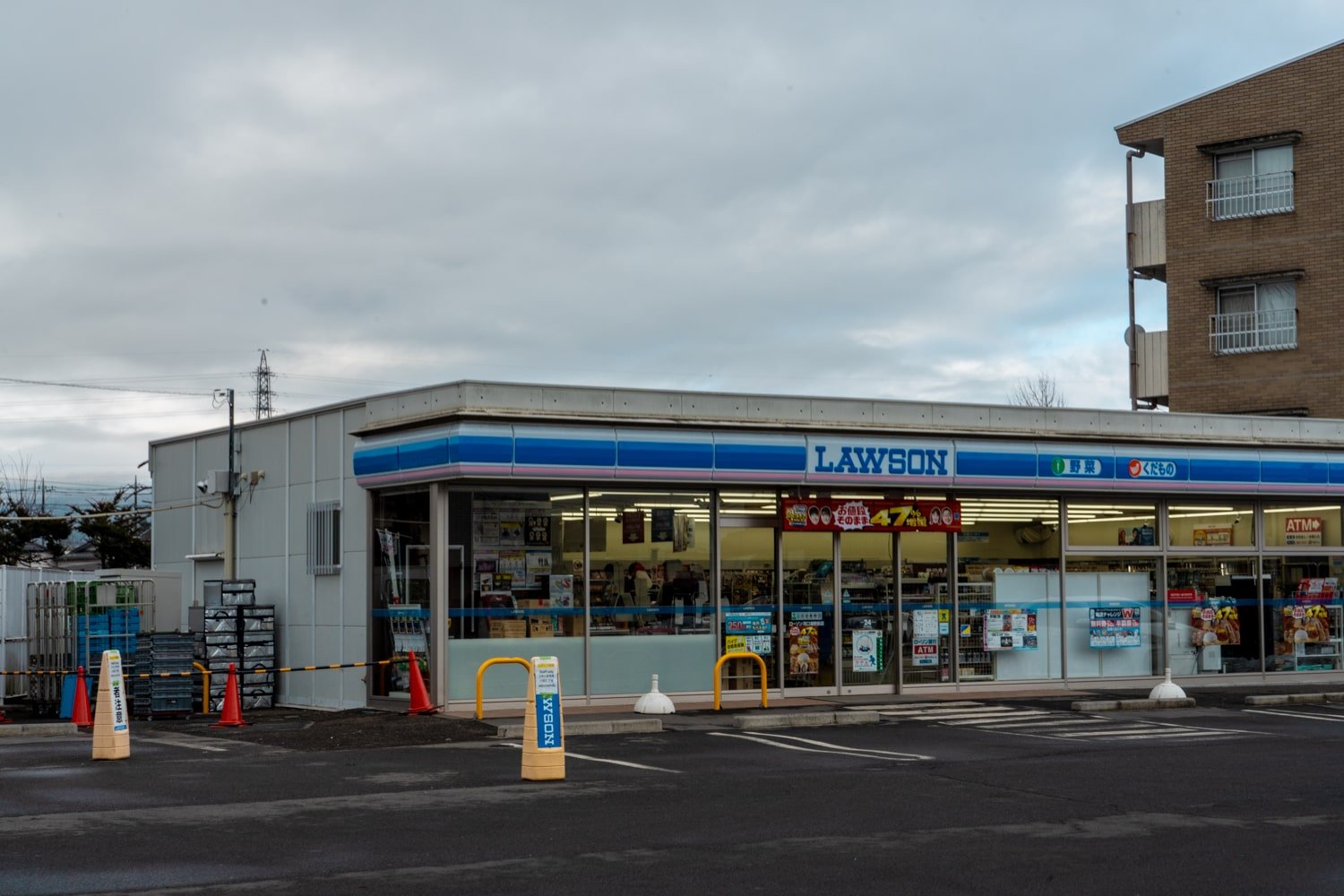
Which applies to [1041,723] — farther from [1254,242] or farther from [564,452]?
[1254,242]

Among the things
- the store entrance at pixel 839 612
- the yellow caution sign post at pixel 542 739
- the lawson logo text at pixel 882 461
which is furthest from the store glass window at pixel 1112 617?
the yellow caution sign post at pixel 542 739

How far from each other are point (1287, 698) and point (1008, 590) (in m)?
4.57

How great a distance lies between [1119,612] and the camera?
84.6 ft

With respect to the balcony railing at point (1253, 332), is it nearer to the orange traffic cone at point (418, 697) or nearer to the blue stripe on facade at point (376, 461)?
the blue stripe on facade at point (376, 461)

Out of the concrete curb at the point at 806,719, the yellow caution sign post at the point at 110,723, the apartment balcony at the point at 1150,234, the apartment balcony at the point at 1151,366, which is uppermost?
the apartment balcony at the point at 1150,234

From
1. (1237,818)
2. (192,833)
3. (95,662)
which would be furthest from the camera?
(95,662)

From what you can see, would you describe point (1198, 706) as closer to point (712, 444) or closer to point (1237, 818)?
point (712, 444)

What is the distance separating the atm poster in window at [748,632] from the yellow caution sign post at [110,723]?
947 centimetres

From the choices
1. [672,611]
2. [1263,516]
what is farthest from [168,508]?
[1263,516]

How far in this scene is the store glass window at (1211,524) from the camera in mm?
26391

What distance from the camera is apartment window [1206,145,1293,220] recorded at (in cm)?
3466

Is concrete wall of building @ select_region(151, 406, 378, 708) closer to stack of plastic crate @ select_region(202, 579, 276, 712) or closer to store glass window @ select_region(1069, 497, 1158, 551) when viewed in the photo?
stack of plastic crate @ select_region(202, 579, 276, 712)

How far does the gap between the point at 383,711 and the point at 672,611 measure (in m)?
4.47

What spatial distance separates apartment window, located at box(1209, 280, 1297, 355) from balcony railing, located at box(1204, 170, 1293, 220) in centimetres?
168
